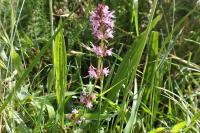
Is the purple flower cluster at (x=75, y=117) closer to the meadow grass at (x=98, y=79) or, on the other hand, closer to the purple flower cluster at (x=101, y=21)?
the meadow grass at (x=98, y=79)

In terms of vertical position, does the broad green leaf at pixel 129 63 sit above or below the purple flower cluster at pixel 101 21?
below

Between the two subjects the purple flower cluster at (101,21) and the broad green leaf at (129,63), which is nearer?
the purple flower cluster at (101,21)

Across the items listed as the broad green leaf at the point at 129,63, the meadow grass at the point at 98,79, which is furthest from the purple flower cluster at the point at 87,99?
the broad green leaf at the point at 129,63

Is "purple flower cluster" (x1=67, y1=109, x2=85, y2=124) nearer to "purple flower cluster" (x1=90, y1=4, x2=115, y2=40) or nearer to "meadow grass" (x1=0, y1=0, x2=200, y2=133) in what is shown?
"meadow grass" (x1=0, y1=0, x2=200, y2=133)

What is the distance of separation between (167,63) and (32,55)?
0.55 metres

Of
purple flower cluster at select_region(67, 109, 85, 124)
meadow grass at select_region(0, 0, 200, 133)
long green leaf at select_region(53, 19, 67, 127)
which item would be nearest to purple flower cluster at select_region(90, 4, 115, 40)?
meadow grass at select_region(0, 0, 200, 133)

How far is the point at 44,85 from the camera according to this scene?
5.61 ft

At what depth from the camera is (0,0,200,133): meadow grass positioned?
1.28 meters

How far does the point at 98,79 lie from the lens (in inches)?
63.4

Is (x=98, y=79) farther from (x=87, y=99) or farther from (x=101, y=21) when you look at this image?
(x=101, y=21)

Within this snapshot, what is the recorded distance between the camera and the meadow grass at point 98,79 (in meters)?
1.28

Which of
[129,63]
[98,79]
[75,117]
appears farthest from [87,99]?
[98,79]

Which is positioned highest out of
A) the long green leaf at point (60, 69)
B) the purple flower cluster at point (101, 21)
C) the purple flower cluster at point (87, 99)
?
the purple flower cluster at point (101, 21)

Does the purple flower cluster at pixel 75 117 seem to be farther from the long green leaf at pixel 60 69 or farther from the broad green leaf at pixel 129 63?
the broad green leaf at pixel 129 63
